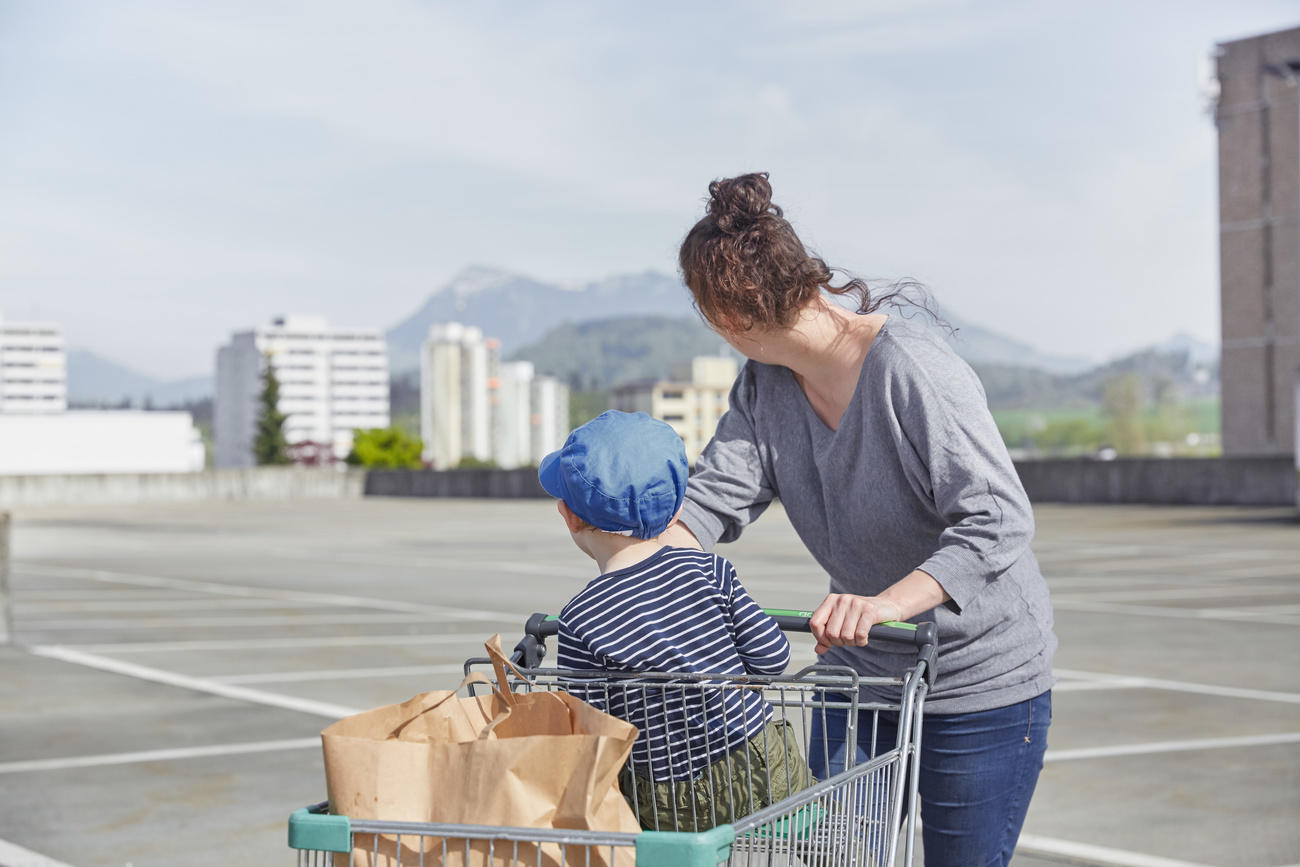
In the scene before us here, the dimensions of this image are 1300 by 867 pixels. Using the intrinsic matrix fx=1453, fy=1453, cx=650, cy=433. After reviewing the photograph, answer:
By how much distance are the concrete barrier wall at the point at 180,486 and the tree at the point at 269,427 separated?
51372 mm

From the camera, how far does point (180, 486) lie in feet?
182

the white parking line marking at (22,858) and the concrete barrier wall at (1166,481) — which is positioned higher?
the concrete barrier wall at (1166,481)

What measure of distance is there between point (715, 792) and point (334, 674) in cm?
768

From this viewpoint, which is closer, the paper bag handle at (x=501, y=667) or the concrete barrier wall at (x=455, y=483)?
the paper bag handle at (x=501, y=667)

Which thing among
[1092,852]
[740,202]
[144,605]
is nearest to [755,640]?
[740,202]

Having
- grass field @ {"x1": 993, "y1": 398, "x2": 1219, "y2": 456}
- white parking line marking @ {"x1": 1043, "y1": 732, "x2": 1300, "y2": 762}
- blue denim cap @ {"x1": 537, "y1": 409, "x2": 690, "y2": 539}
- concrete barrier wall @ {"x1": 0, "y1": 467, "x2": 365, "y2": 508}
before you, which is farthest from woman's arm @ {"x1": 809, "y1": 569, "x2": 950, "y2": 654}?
grass field @ {"x1": 993, "y1": 398, "x2": 1219, "y2": 456}

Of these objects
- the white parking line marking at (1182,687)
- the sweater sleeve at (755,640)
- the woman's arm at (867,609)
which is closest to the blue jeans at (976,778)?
the woman's arm at (867,609)

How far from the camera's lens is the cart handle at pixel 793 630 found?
243cm

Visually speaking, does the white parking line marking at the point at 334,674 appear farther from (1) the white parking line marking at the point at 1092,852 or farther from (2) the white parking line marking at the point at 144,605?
(1) the white parking line marking at the point at 1092,852

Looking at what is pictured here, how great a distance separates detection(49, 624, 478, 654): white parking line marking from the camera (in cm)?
1108

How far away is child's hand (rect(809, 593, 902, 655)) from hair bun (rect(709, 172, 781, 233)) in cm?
69

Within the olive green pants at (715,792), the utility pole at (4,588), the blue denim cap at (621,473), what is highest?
the blue denim cap at (621,473)

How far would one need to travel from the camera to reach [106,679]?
31.2ft

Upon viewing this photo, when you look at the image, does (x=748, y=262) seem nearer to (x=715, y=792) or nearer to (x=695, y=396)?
(x=715, y=792)
